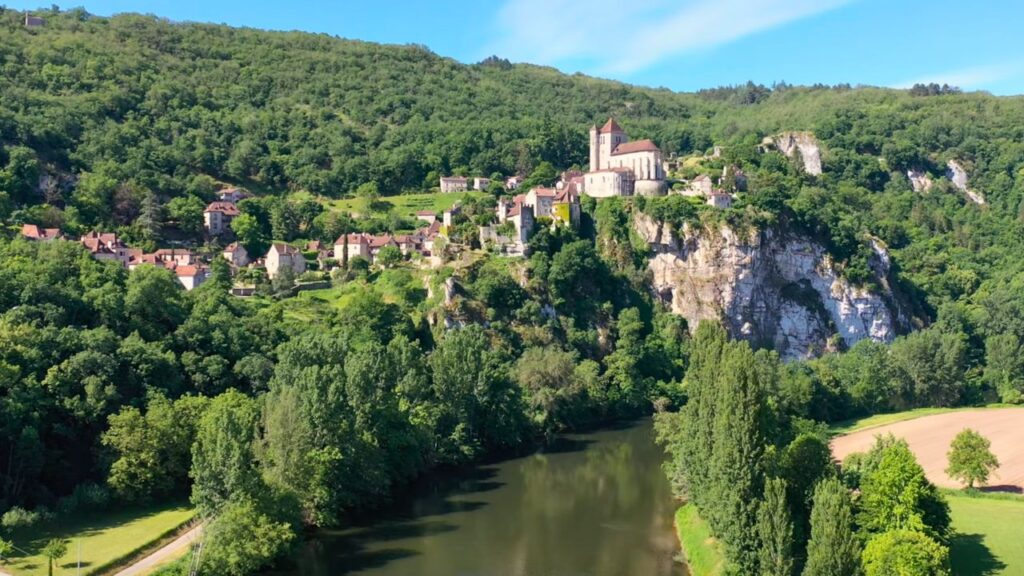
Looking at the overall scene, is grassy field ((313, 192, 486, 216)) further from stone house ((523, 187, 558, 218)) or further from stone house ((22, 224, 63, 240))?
stone house ((22, 224, 63, 240))

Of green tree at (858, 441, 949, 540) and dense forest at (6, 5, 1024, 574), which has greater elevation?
dense forest at (6, 5, 1024, 574)

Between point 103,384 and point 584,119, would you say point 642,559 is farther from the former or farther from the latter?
point 584,119

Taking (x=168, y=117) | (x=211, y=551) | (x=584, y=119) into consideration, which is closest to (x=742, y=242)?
(x=211, y=551)

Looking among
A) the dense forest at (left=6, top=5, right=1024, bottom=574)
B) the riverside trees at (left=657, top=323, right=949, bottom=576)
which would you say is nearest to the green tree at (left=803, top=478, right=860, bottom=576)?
the riverside trees at (left=657, top=323, right=949, bottom=576)

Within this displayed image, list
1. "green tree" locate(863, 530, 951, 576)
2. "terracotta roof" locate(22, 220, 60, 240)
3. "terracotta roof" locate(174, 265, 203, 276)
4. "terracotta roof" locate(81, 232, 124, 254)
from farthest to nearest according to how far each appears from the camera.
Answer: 1. "terracotta roof" locate(174, 265, 203, 276)
2. "terracotta roof" locate(81, 232, 124, 254)
3. "terracotta roof" locate(22, 220, 60, 240)
4. "green tree" locate(863, 530, 951, 576)

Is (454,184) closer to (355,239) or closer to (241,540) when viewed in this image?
(355,239)

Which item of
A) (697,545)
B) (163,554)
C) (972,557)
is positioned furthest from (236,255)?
(972,557)

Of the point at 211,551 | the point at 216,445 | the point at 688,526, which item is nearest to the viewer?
the point at 211,551
